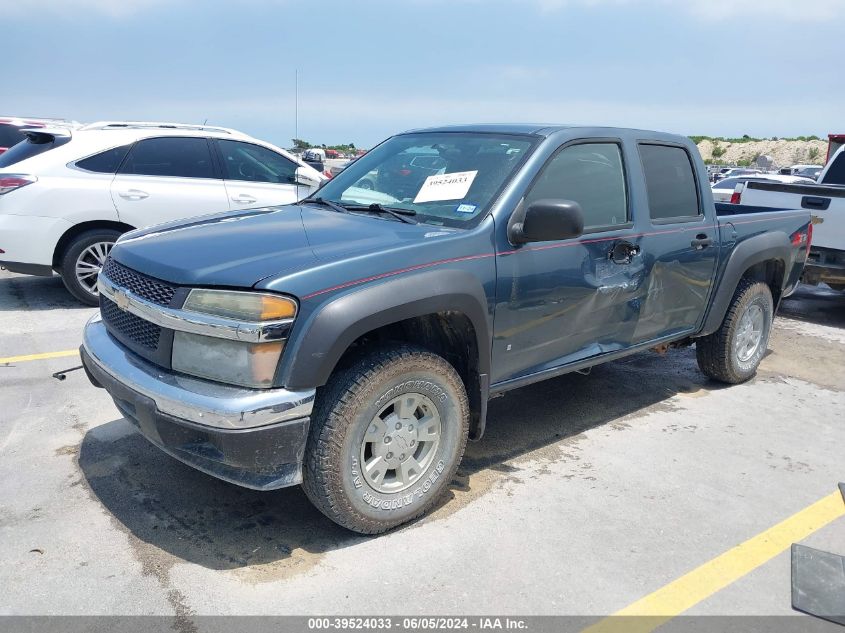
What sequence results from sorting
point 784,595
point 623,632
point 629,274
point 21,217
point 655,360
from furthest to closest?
point 21,217, point 655,360, point 629,274, point 784,595, point 623,632

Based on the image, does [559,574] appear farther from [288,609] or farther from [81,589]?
[81,589]

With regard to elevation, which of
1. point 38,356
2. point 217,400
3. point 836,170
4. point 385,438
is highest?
point 836,170

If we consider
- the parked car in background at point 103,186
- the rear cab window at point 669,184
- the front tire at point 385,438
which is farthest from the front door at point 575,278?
the parked car in background at point 103,186

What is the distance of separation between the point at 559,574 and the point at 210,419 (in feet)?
5.14

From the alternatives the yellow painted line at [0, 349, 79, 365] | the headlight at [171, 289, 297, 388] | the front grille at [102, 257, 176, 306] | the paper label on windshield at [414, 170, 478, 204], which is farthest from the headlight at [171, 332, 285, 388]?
the yellow painted line at [0, 349, 79, 365]

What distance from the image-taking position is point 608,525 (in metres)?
3.36

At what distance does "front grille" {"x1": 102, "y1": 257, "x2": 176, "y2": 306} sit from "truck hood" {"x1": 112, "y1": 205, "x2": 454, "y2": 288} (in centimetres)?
4

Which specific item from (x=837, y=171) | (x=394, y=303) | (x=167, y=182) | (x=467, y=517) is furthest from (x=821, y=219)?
(x=167, y=182)

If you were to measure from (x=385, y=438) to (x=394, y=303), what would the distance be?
618mm

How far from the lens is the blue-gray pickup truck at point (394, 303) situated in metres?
2.75

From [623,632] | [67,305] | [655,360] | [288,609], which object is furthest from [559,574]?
[67,305]

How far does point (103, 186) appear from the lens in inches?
275

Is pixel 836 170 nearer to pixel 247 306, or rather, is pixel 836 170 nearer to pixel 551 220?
pixel 551 220

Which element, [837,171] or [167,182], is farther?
[837,171]
